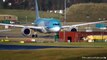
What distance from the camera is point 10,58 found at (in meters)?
29.4

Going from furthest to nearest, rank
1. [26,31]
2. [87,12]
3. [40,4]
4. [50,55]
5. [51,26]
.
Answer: [40,4] → [87,12] → [26,31] → [51,26] → [50,55]

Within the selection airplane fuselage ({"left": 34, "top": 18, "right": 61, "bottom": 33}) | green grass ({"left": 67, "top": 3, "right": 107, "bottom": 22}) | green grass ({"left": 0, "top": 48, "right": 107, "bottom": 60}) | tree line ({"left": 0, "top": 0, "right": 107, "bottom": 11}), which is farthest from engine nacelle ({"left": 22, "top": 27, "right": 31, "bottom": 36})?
tree line ({"left": 0, "top": 0, "right": 107, "bottom": 11})

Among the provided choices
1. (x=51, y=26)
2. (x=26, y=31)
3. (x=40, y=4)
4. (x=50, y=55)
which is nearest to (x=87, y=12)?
(x=40, y=4)

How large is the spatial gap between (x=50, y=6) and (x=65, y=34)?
11604 centimetres

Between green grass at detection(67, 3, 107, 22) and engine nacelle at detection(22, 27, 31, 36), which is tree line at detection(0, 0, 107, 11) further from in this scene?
engine nacelle at detection(22, 27, 31, 36)

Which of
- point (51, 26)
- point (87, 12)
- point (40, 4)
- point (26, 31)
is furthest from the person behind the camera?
point (40, 4)

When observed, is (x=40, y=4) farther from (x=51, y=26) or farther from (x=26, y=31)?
(x=51, y=26)

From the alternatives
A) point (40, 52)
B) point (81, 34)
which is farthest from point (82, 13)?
point (40, 52)

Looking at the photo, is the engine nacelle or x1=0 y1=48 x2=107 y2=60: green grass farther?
the engine nacelle

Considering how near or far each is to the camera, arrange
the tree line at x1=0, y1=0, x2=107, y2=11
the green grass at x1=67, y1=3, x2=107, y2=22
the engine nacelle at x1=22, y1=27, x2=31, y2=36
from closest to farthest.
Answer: the engine nacelle at x1=22, y1=27, x2=31, y2=36, the green grass at x1=67, y1=3, x2=107, y2=22, the tree line at x1=0, y1=0, x2=107, y2=11

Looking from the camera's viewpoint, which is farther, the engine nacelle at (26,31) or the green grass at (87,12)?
the green grass at (87,12)

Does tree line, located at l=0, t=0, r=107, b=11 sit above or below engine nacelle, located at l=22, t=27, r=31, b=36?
below

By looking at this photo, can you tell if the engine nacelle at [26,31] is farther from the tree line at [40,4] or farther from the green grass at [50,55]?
the tree line at [40,4]

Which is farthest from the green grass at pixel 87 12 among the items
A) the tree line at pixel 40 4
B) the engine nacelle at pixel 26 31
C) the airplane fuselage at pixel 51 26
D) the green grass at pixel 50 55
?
the green grass at pixel 50 55
